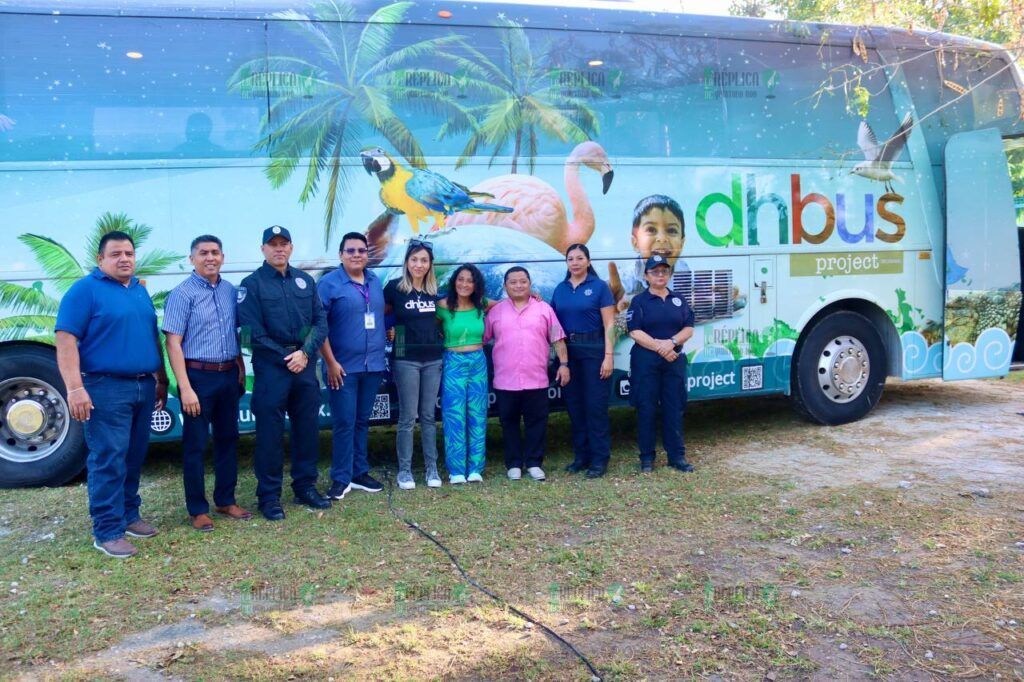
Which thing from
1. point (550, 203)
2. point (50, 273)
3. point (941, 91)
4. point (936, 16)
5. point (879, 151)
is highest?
point (936, 16)

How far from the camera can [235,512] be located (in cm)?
561

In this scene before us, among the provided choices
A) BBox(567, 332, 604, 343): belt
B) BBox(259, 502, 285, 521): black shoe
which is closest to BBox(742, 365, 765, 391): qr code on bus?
BBox(567, 332, 604, 343): belt

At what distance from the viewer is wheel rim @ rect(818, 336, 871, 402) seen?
26.1 ft

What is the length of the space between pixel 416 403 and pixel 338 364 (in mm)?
712

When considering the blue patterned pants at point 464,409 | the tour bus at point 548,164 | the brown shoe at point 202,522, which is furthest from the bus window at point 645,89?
the brown shoe at point 202,522

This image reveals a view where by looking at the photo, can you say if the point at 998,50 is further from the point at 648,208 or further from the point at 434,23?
the point at 434,23

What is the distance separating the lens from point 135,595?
4.35 meters

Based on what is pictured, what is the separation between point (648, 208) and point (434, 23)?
7.51ft

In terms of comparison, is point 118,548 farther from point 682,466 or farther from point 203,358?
point 682,466

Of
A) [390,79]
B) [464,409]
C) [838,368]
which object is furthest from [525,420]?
[838,368]

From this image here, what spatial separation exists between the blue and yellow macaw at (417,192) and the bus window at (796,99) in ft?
8.20

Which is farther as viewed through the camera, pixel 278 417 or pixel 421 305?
pixel 421 305

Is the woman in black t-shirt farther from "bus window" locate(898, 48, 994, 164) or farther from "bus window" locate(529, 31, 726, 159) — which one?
"bus window" locate(898, 48, 994, 164)

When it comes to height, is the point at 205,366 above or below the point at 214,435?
above
